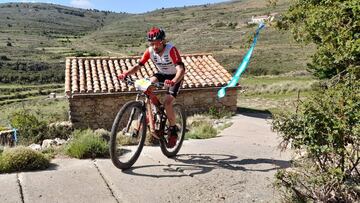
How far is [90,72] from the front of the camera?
664 inches

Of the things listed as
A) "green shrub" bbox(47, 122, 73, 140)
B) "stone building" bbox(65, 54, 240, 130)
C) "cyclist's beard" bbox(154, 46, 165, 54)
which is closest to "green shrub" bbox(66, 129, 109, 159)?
"cyclist's beard" bbox(154, 46, 165, 54)

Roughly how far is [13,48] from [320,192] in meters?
97.5

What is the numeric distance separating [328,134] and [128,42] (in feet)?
327

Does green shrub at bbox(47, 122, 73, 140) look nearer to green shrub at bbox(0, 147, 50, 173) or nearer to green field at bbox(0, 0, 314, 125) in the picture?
green field at bbox(0, 0, 314, 125)

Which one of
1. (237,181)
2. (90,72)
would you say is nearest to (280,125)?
(237,181)

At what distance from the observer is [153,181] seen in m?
5.19

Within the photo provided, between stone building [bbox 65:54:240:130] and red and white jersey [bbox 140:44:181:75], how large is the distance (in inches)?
342

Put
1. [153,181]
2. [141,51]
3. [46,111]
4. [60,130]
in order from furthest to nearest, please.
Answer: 1. [141,51]
2. [46,111]
3. [60,130]
4. [153,181]

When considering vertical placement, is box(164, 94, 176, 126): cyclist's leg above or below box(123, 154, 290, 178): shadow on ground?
above

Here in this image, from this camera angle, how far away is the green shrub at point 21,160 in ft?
17.5

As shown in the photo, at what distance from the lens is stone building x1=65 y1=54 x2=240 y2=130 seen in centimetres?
1464

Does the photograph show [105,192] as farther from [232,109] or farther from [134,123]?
[232,109]

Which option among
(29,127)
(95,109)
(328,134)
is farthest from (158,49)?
(95,109)

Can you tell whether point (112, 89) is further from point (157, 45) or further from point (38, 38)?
point (38, 38)
